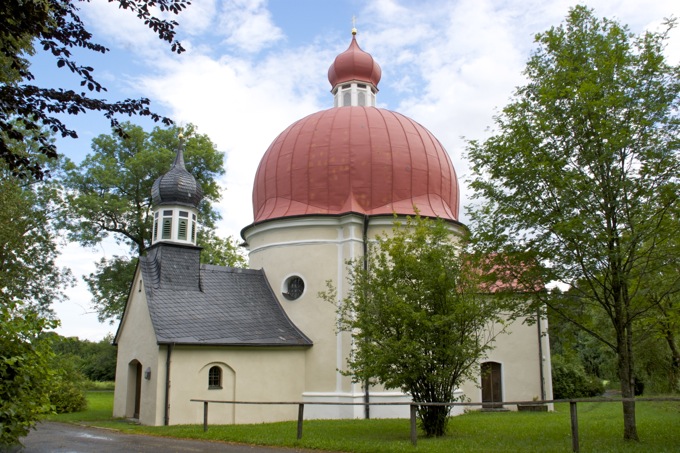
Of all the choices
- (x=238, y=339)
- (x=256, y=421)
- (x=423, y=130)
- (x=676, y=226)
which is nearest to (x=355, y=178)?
(x=423, y=130)

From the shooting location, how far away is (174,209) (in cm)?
1939

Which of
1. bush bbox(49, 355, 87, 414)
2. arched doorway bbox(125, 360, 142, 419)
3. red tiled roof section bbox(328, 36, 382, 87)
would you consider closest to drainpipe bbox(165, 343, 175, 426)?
arched doorway bbox(125, 360, 142, 419)

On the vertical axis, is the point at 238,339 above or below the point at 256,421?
above

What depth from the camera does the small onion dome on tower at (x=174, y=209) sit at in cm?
1933

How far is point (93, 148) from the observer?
86.8 feet

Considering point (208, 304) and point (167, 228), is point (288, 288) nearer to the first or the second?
point (208, 304)

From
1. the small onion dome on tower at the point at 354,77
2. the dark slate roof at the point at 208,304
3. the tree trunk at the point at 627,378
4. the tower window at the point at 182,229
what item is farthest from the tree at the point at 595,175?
the small onion dome on tower at the point at 354,77

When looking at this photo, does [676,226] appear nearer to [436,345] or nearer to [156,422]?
[436,345]

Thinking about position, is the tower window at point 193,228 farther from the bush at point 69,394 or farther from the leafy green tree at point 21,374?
the leafy green tree at point 21,374

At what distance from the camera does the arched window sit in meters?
17.0

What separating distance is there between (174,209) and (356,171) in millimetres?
6214

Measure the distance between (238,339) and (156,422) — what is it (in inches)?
124

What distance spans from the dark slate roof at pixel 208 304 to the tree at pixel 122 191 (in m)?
6.45

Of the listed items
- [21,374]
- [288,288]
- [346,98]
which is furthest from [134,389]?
[346,98]
